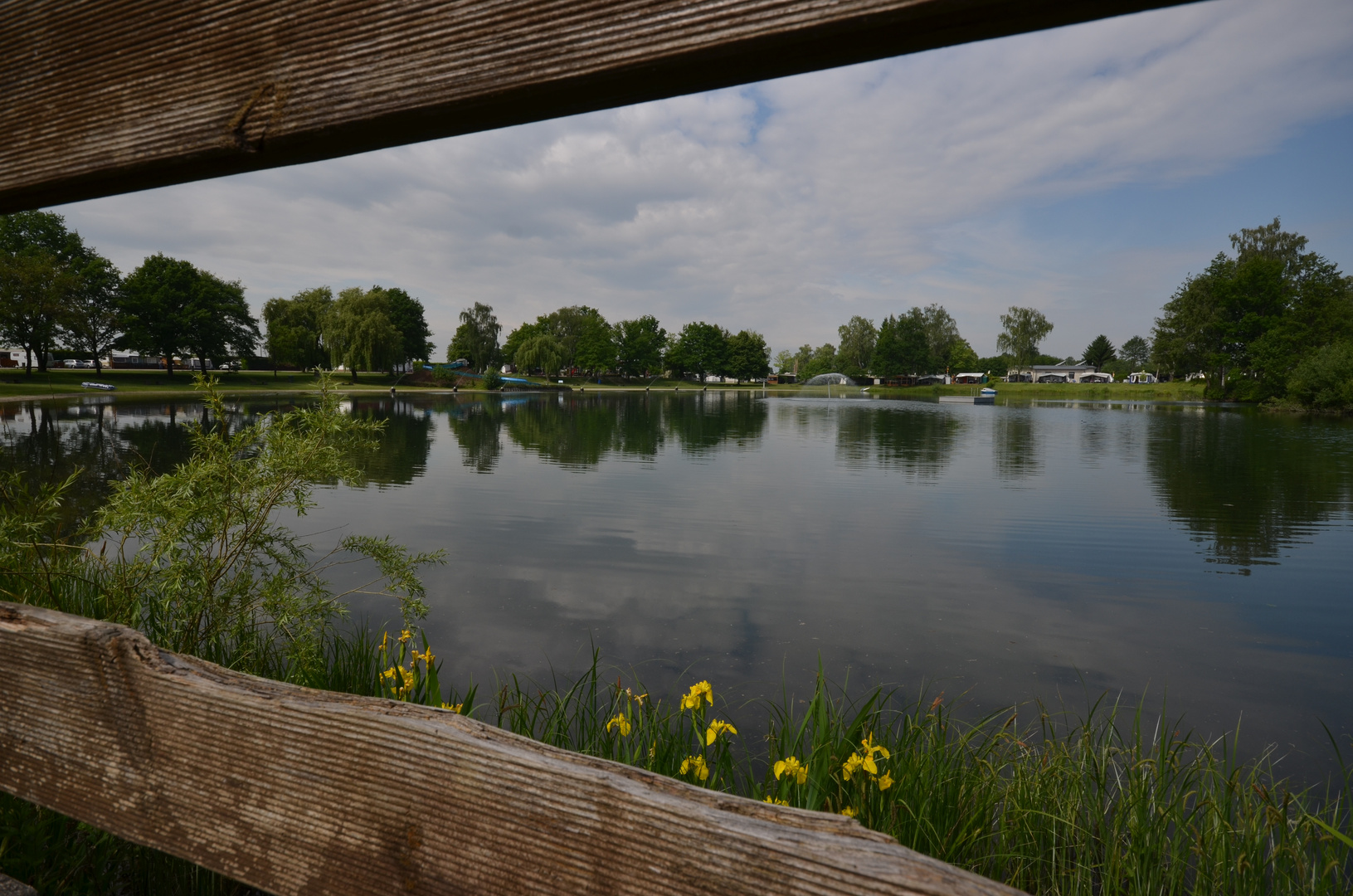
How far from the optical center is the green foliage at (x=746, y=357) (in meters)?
119

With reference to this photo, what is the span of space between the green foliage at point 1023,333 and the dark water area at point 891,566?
296ft

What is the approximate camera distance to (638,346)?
358ft

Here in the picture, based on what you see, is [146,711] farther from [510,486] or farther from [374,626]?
[510,486]

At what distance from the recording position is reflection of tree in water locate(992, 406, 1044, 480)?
64.9 feet

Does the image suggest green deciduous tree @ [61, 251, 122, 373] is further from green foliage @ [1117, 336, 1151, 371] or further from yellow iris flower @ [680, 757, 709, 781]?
green foliage @ [1117, 336, 1151, 371]

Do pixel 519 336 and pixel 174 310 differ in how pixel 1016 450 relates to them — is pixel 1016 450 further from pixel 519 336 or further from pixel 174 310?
pixel 519 336

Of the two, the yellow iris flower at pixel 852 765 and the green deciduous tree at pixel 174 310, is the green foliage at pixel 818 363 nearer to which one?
the green deciduous tree at pixel 174 310

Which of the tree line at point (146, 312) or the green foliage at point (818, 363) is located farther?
the green foliage at point (818, 363)

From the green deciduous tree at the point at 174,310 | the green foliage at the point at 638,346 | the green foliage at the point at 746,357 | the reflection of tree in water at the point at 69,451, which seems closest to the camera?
the reflection of tree in water at the point at 69,451

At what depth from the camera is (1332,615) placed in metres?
8.20

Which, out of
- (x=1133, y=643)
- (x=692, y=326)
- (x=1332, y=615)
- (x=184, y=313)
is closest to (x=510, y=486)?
(x=1133, y=643)

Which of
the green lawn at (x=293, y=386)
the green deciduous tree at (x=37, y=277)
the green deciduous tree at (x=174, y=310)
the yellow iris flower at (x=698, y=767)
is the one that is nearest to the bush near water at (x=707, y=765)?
the yellow iris flower at (x=698, y=767)

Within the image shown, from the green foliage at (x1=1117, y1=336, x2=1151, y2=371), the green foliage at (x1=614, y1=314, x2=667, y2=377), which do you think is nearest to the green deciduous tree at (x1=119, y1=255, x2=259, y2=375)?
the green foliage at (x1=614, y1=314, x2=667, y2=377)

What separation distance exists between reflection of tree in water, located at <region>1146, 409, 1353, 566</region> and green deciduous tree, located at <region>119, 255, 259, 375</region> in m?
67.6
